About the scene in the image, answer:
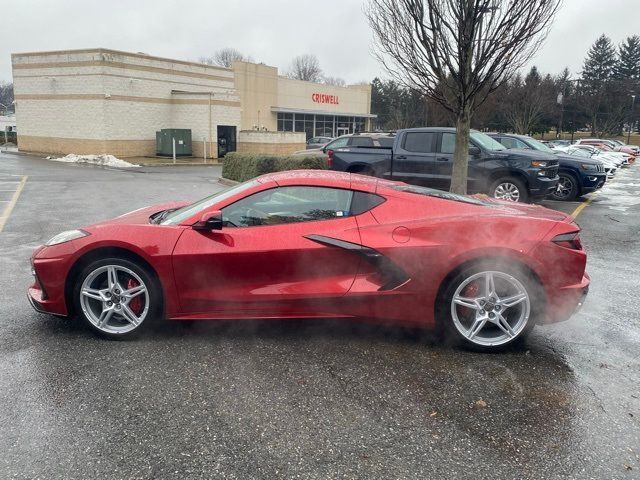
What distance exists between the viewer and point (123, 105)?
27.9 m

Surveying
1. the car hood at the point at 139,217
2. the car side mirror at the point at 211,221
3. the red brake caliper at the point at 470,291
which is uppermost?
the car side mirror at the point at 211,221

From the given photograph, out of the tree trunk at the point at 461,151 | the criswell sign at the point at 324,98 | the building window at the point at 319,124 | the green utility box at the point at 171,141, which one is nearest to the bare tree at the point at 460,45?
the tree trunk at the point at 461,151

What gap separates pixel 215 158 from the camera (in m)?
30.4

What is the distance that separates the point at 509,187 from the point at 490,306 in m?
7.77

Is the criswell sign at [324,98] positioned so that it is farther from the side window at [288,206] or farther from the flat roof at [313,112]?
the side window at [288,206]

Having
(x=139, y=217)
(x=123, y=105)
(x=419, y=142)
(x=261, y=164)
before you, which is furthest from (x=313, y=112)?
(x=139, y=217)

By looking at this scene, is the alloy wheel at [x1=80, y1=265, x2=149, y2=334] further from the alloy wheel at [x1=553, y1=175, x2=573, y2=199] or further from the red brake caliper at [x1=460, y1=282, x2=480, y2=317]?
the alloy wheel at [x1=553, y1=175, x2=573, y2=199]

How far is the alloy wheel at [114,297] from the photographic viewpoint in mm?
3967

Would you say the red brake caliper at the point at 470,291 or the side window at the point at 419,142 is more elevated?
the side window at the point at 419,142

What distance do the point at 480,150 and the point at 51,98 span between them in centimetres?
2631

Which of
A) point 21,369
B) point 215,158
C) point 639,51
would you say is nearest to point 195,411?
point 21,369

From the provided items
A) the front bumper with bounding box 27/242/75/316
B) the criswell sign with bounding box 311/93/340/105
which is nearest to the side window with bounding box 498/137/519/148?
the front bumper with bounding box 27/242/75/316

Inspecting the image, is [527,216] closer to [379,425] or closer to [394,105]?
[379,425]

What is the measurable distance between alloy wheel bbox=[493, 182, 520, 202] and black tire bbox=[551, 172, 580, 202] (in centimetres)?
289
